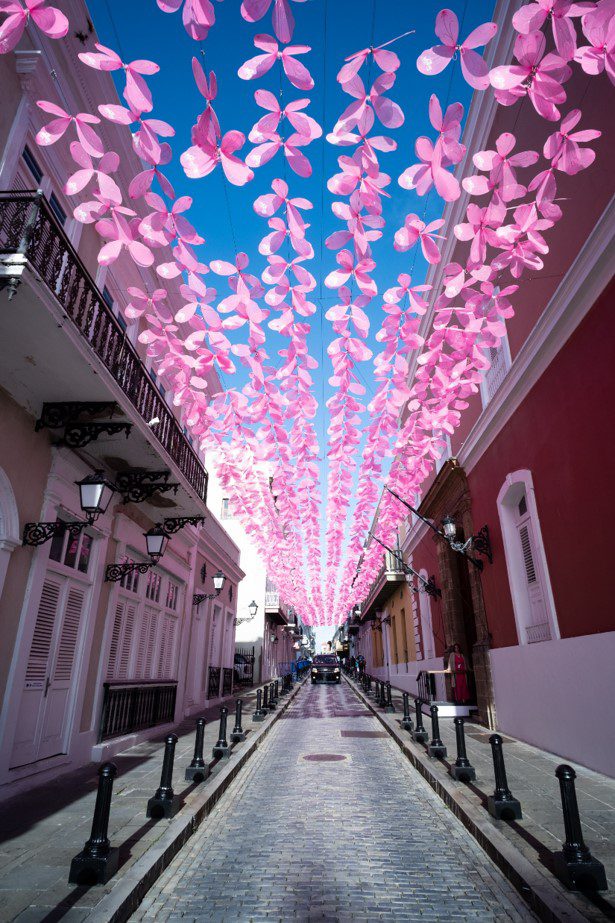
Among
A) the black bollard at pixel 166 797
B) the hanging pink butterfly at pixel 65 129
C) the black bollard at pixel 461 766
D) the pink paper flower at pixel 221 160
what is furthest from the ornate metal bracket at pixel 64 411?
the black bollard at pixel 461 766

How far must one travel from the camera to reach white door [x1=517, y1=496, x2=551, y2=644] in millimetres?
8164

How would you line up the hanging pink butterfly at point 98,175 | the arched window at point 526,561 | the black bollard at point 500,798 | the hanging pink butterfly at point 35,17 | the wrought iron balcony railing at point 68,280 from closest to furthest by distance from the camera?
the hanging pink butterfly at point 35,17, the hanging pink butterfly at point 98,175, the black bollard at point 500,798, the wrought iron balcony railing at point 68,280, the arched window at point 526,561

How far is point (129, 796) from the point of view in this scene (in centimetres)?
554

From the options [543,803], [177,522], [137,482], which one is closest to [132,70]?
[137,482]

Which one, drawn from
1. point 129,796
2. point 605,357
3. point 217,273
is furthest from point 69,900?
point 605,357

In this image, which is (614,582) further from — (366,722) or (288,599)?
(288,599)

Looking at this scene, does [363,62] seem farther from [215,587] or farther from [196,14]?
[215,587]

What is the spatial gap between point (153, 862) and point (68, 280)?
18.9ft

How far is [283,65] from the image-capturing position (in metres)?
2.94

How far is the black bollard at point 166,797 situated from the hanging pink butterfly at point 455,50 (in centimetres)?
587

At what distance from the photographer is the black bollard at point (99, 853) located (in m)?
3.37

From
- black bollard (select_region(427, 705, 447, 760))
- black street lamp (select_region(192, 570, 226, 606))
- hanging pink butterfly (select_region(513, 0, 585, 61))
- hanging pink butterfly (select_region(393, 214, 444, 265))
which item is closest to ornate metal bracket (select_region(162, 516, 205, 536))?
black street lamp (select_region(192, 570, 226, 606))

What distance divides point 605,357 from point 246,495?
33.4 ft

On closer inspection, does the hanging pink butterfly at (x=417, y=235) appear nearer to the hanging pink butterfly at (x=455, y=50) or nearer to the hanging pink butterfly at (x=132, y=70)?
the hanging pink butterfly at (x=455, y=50)
